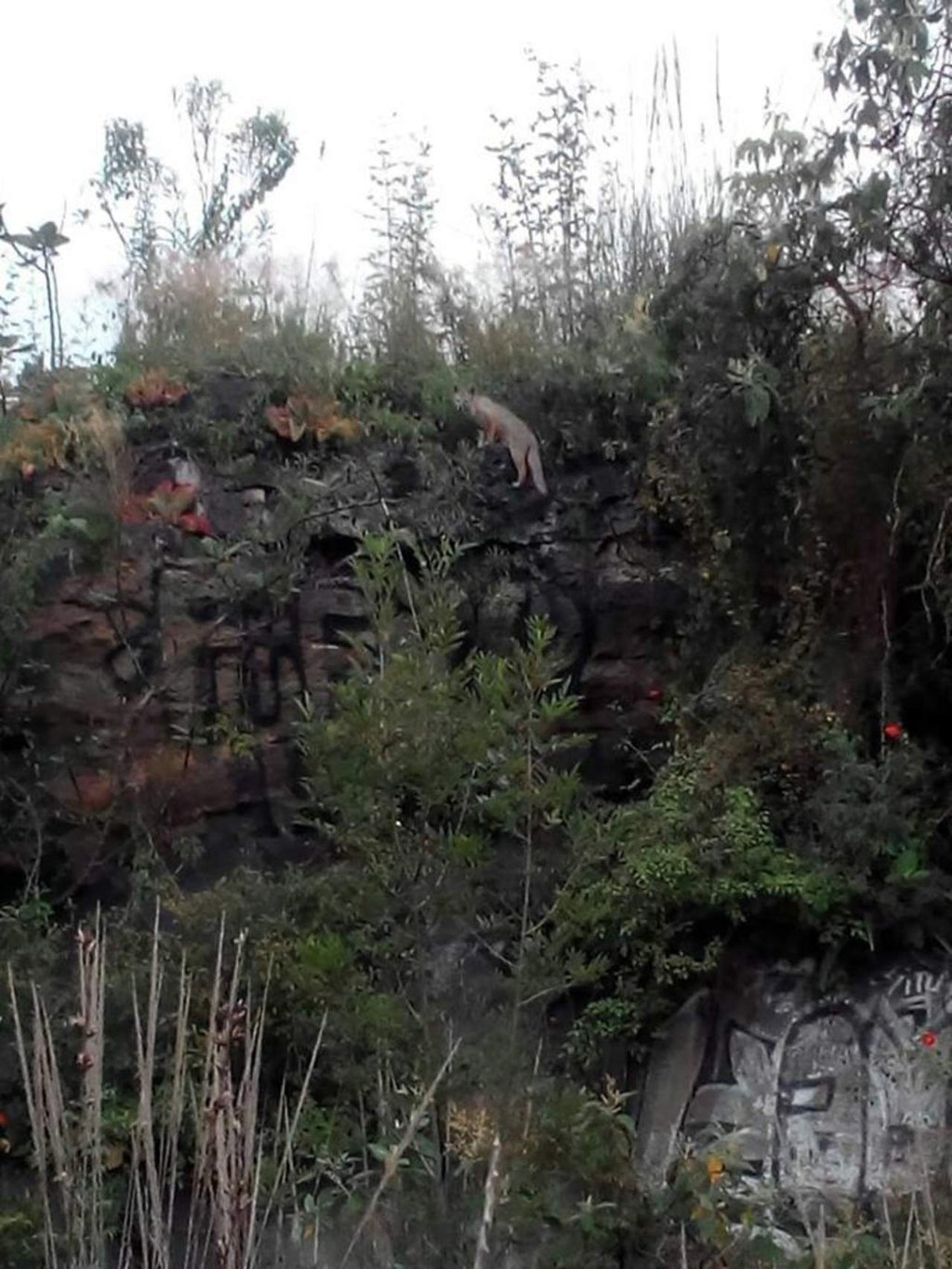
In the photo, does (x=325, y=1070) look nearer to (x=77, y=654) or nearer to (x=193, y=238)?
(x=77, y=654)

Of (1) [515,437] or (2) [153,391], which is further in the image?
(1) [515,437]

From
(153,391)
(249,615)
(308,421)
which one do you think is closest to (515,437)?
(308,421)

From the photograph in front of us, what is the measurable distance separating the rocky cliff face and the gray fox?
4.3 inches

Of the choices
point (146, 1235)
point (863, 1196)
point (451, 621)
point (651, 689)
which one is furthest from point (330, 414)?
point (146, 1235)

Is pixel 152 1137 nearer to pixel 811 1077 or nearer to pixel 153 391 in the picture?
pixel 811 1077

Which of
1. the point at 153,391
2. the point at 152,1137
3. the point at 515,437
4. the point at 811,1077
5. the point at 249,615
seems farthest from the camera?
the point at 515,437

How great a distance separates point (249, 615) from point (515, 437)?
1795mm

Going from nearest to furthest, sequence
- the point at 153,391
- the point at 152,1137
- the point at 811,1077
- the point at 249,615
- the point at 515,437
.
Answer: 1. the point at 152,1137
2. the point at 811,1077
3. the point at 249,615
4. the point at 153,391
5. the point at 515,437

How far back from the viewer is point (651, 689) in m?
9.20

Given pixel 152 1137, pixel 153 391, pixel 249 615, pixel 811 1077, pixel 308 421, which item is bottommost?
pixel 811 1077

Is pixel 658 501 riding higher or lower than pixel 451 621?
higher

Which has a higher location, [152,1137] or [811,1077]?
[152,1137]

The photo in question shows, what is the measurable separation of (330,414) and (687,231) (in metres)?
2.65

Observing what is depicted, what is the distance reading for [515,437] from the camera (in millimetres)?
9523
